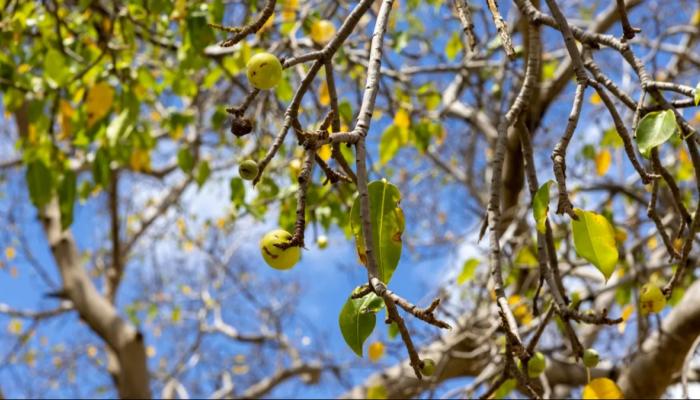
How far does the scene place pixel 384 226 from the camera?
79 cm

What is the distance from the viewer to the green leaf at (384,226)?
77 cm

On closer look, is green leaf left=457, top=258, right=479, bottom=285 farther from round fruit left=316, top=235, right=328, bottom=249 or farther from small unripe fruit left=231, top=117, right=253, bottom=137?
small unripe fruit left=231, top=117, right=253, bottom=137

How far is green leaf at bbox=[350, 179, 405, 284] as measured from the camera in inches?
30.5

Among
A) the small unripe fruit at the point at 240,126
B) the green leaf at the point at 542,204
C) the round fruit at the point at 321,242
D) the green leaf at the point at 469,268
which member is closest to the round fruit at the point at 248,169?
the small unripe fruit at the point at 240,126

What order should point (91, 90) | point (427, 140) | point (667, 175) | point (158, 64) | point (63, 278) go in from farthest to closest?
1. point (63, 278)
2. point (158, 64)
3. point (427, 140)
4. point (91, 90)
5. point (667, 175)

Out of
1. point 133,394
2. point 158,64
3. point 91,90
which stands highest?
point 158,64

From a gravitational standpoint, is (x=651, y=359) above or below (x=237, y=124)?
below

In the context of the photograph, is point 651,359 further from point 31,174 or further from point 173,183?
point 173,183

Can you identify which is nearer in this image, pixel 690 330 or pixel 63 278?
pixel 690 330

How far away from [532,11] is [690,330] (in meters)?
1.14

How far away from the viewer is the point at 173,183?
5.60m

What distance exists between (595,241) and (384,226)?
9.7 inches

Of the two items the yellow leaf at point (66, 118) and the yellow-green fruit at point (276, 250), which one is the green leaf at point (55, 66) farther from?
the yellow-green fruit at point (276, 250)

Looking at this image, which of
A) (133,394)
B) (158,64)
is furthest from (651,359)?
(133,394)
